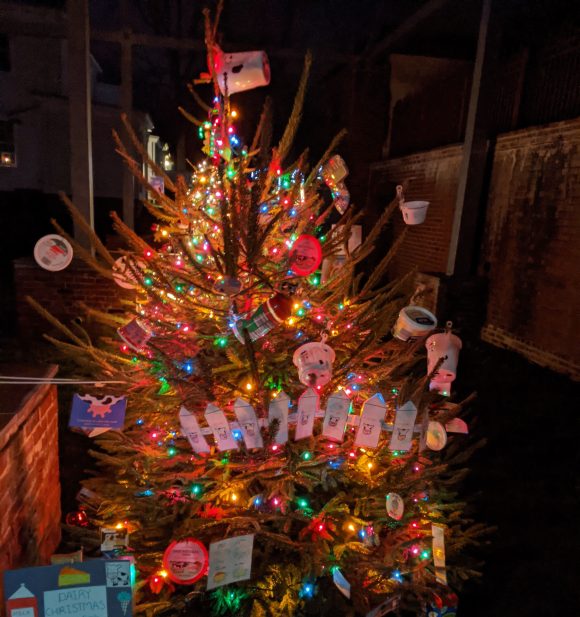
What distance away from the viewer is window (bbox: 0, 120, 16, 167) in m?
15.1

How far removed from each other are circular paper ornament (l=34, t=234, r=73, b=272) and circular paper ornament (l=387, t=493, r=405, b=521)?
2906mm

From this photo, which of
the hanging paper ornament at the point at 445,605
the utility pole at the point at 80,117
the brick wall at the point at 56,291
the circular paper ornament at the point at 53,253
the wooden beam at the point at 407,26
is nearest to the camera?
the hanging paper ornament at the point at 445,605

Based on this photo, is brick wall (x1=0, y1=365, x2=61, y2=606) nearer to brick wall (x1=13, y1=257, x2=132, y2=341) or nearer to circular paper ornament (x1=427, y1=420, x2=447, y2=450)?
circular paper ornament (x1=427, y1=420, x2=447, y2=450)

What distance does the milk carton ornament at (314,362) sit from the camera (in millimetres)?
2230

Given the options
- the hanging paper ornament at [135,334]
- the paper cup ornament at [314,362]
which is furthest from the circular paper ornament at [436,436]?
the hanging paper ornament at [135,334]

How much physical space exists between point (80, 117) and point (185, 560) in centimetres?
567

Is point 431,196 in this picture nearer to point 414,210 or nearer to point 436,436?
point 414,210

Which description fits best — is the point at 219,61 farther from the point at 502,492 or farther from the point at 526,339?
the point at 526,339

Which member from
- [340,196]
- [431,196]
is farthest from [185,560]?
[431,196]

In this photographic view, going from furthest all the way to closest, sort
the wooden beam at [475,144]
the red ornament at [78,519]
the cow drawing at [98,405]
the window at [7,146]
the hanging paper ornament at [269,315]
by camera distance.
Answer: the window at [7,146] → the wooden beam at [475,144] → the red ornament at [78,519] → the cow drawing at [98,405] → the hanging paper ornament at [269,315]

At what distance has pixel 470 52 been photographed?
912 centimetres

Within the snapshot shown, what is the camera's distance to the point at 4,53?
1450 centimetres

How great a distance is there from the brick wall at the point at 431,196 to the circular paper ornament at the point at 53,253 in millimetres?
5289

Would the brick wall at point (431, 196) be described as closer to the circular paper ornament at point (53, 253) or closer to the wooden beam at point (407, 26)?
the wooden beam at point (407, 26)
